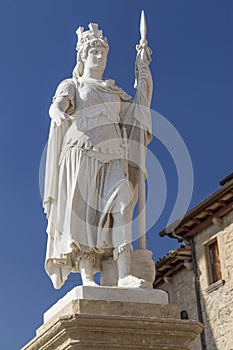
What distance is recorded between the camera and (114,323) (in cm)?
580

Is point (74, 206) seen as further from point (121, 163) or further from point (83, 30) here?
point (83, 30)

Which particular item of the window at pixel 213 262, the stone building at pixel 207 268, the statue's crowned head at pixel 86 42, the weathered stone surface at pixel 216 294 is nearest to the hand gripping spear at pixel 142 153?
the statue's crowned head at pixel 86 42

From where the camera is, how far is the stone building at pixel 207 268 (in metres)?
19.6

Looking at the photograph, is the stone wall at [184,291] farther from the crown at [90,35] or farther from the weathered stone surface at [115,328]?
the weathered stone surface at [115,328]

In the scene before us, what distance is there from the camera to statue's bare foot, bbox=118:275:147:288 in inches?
247

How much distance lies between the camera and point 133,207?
265 inches

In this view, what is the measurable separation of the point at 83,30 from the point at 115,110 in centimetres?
91

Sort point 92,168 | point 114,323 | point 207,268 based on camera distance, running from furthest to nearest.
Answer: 1. point 207,268
2. point 92,168
3. point 114,323

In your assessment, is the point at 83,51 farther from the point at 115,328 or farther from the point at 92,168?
the point at 115,328

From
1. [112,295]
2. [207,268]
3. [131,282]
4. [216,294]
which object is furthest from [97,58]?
[207,268]

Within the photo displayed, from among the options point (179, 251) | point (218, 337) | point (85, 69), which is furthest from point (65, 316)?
point (179, 251)

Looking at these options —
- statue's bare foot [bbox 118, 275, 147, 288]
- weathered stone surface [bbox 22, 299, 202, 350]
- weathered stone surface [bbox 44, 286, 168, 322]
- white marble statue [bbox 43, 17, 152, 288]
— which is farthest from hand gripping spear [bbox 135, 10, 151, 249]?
weathered stone surface [bbox 22, 299, 202, 350]

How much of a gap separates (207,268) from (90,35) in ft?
47.4

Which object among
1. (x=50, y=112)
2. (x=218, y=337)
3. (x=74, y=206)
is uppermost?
(x=218, y=337)
